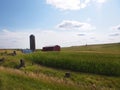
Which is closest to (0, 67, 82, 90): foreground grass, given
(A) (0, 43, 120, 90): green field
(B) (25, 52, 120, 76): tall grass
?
(A) (0, 43, 120, 90): green field

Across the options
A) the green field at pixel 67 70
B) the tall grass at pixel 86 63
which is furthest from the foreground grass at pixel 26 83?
the tall grass at pixel 86 63

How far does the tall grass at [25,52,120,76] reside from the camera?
48.2 meters

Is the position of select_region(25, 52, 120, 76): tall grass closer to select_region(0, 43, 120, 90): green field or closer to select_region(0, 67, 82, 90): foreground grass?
select_region(0, 43, 120, 90): green field

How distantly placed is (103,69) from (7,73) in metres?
32.1

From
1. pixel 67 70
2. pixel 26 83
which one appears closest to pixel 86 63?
pixel 67 70

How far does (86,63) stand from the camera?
52438mm

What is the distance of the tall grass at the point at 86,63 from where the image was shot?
48.2 m

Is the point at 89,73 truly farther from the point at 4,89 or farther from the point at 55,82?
the point at 4,89

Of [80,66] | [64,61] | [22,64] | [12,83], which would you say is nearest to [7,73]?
[12,83]

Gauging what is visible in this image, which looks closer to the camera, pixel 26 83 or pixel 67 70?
pixel 26 83

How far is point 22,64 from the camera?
48.5m

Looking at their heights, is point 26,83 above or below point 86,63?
above

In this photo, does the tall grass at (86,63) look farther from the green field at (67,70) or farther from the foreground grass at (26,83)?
the foreground grass at (26,83)

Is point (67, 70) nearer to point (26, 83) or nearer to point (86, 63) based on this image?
point (86, 63)
